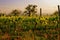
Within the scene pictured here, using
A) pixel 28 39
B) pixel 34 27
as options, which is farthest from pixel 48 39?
pixel 34 27

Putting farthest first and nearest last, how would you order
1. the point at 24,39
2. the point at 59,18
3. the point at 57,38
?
the point at 59,18 → the point at 57,38 → the point at 24,39

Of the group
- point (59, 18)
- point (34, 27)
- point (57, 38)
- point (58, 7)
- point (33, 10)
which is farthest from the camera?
point (33, 10)

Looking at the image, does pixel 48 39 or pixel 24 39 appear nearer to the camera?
pixel 24 39

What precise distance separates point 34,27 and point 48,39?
4.23 meters

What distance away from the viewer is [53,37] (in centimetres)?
753

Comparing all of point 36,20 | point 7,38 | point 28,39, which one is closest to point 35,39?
point 28,39

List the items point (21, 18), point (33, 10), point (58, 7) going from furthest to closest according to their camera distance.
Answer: point (33, 10) → point (58, 7) → point (21, 18)

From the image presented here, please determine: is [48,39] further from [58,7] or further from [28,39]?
[58,7]

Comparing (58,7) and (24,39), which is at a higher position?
(58,7)

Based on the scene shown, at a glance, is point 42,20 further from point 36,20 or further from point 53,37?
point 53,37

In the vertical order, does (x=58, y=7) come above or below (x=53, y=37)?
above

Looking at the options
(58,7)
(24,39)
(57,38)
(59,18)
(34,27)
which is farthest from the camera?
(58,7)

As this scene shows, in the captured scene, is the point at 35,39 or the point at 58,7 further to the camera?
the point at 58,7

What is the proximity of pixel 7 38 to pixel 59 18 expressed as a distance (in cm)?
750
